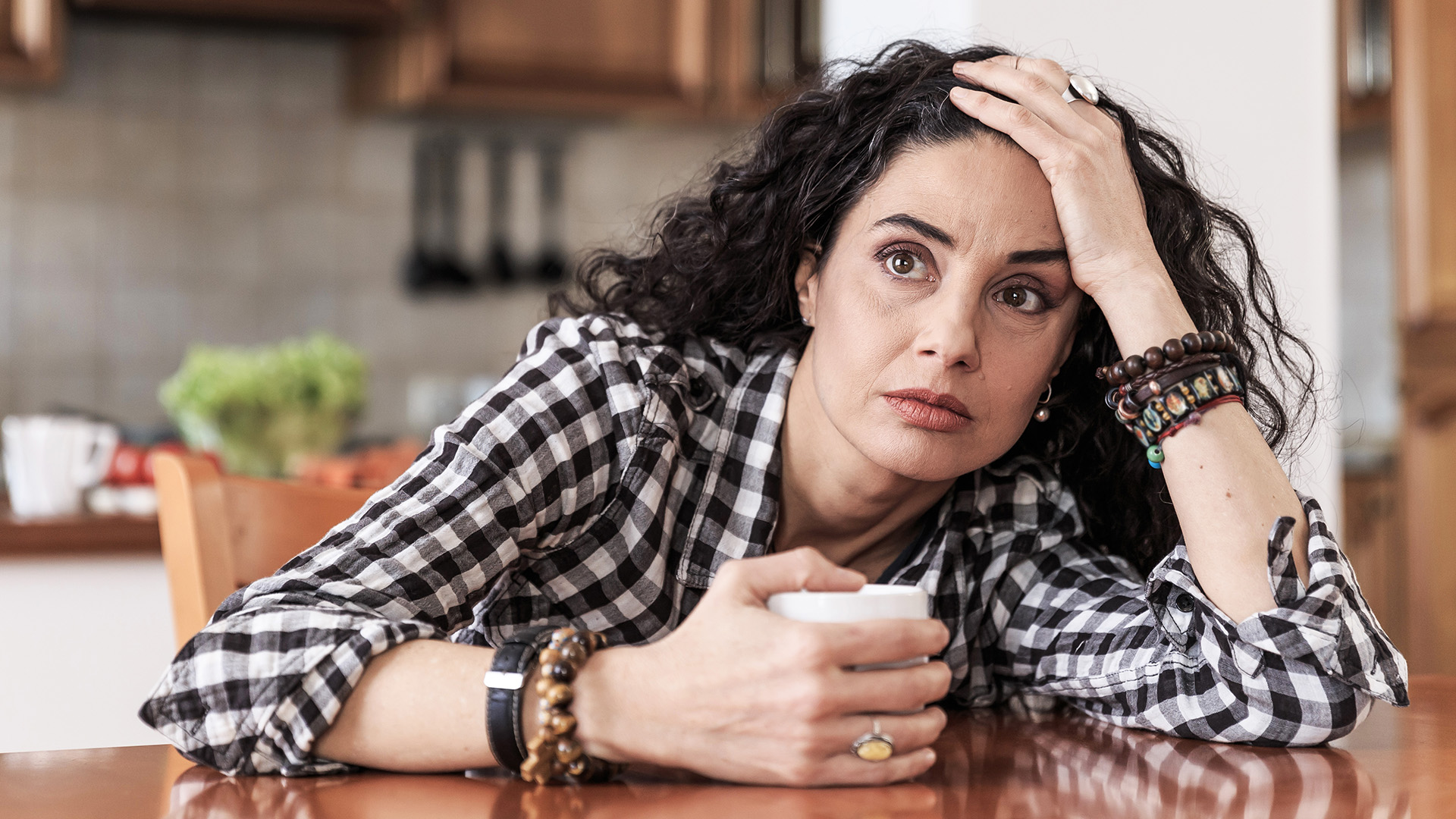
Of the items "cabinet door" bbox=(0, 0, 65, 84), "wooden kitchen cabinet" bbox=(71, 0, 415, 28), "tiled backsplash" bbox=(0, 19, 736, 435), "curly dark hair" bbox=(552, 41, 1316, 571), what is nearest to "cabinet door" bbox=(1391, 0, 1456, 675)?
"tiled backsplash" bbox=(0, 19, 736, 435)

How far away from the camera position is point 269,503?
1.13 m

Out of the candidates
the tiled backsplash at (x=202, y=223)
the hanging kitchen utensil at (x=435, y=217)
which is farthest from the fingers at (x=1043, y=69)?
the hanging kitchen utensil at (x=435, y=217)

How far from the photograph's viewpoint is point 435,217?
359cm

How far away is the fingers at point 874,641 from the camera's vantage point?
72 cm

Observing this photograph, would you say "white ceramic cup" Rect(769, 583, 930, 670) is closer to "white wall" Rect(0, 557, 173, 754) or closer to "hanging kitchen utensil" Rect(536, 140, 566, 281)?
"white wall" Rect(0, 557, 173, 754)

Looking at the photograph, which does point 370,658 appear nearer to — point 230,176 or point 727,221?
point 727,221

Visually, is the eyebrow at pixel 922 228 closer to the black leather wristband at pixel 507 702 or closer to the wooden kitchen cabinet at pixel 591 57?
the black leather wristband at pixel 507 702

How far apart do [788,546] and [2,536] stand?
136 centimetres

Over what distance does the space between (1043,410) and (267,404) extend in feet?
5.50

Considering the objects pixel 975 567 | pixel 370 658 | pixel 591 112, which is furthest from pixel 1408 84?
pixel 370 658

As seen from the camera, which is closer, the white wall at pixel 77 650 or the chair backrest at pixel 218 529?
the chair backrest at pixel 218 529

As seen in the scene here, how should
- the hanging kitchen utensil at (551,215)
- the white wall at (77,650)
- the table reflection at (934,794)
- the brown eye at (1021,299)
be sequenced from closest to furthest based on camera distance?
the table reflection at (934,794), the brown eye at (1021,299), the white wall at (77,650), the hanging kitchen utensil at (551,215)

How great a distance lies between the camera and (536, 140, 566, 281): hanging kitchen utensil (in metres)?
3.67

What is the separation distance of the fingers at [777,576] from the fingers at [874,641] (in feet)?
0.09
